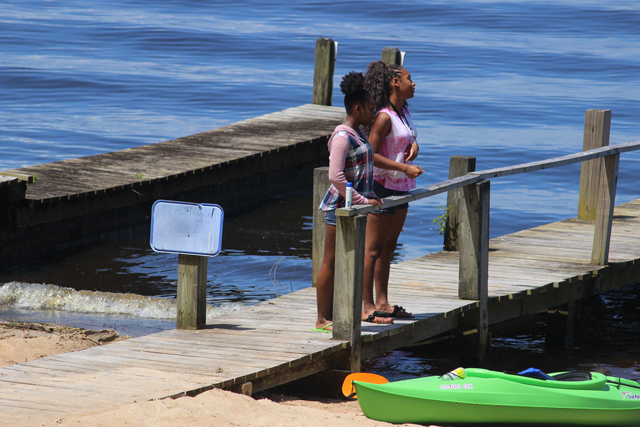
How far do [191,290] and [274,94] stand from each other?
19026 mm

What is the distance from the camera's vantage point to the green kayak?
5.04 meters

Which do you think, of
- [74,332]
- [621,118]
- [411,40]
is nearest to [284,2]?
[411,40]

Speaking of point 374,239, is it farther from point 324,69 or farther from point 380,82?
point 324,69

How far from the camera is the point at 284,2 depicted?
4356 centimetres

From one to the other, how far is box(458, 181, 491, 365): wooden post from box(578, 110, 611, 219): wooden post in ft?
9.76

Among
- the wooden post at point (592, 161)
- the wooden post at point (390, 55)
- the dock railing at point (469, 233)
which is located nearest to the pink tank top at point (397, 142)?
the dock railing at point (469, 233)

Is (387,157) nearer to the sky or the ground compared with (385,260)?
nearer to the sky

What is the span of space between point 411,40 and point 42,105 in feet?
48.7

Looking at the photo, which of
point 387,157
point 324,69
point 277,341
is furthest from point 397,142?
point 324,69

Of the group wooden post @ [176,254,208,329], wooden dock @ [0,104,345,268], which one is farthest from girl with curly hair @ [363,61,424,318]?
wooden dock @ [0,104,345,268]

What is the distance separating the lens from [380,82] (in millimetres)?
5438

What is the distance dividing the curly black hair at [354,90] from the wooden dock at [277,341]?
1529 mm

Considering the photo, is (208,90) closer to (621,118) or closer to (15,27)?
(621,118)

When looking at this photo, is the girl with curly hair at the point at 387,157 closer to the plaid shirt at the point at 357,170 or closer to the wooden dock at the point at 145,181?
the plaid shirt at the point at 357,170
